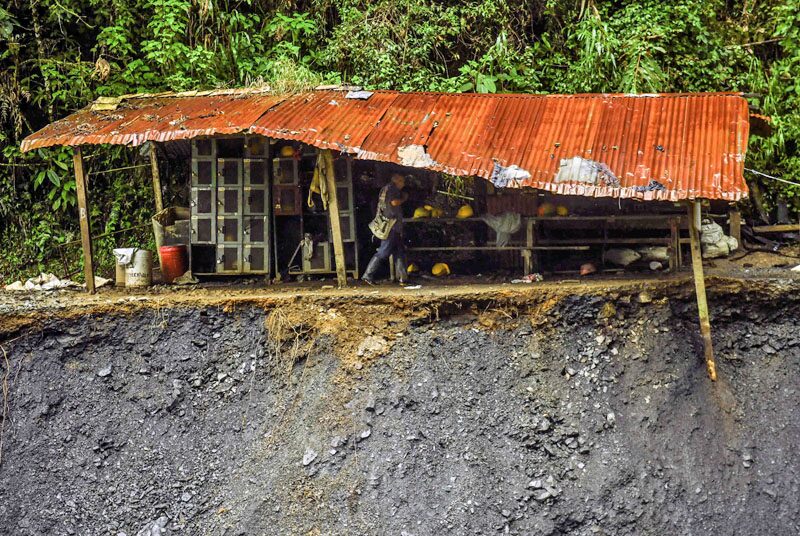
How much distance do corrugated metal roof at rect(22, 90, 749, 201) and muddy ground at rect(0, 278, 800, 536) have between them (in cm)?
129

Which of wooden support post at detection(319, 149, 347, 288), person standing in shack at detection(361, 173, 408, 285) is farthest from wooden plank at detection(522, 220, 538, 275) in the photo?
wooden support post at detection(319, 149, 347, 288)

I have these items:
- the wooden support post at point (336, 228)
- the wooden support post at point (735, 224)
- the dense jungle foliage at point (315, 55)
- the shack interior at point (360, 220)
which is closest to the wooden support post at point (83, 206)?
the shack interior at point (360, 220)

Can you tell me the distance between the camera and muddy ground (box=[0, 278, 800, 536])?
816 cm

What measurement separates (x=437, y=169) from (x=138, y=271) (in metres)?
4.28

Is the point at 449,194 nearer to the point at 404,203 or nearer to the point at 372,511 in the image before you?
the point at 404,203

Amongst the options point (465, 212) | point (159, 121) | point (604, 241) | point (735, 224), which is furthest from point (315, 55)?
point (735, 224)

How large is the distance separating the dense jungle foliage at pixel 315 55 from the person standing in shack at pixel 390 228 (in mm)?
2637

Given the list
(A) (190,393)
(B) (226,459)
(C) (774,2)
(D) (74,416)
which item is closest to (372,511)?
(B) (226,459)

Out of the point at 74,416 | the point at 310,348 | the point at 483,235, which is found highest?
the point at 483,235

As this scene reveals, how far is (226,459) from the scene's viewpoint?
8828 millimetres

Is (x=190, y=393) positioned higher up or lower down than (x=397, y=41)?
lower down

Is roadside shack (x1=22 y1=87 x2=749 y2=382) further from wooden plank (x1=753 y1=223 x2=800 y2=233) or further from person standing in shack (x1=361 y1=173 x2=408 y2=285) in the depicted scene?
wooden plank (x1=753 y1=223 x2=800 y2=233)

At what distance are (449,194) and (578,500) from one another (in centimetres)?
421

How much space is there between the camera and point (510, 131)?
9578 mm
